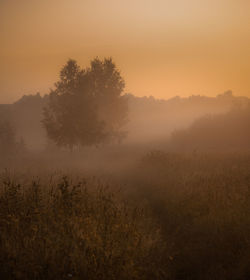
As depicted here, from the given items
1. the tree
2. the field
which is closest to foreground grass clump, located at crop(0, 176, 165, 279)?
the field

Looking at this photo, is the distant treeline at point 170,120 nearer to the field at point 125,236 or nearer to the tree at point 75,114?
the tree at point 75,114

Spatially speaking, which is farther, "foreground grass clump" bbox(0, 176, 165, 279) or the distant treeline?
the distant treeline

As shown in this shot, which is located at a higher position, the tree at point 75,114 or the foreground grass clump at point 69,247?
the tree at point 75,114

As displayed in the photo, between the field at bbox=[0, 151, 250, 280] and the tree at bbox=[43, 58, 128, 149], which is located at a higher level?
the tree at bbox=[43, 58, 128, 149]

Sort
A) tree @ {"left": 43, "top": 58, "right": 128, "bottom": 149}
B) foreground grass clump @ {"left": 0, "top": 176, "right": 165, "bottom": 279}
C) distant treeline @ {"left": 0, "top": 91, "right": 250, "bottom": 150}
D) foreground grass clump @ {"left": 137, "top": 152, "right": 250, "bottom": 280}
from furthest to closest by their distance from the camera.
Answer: distant treeline @ {"left": 0, "top": 91, "right": 250, "bottom": 150}
tree @ {"left": 43, "top": 58, "right": 128, "bottom": 149}
foreground grass clump @ {"left": 137, "top": 152, "right": 250, "bottom": 280}
foreground grass clump @ {"left": 0, "top": 176, "right": 165, "bottom": 279}

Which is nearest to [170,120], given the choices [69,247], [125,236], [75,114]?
[75,114]

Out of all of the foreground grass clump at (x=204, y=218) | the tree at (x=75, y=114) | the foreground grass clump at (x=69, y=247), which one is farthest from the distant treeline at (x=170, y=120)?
the foreground grass clump at (x=69, y=247)

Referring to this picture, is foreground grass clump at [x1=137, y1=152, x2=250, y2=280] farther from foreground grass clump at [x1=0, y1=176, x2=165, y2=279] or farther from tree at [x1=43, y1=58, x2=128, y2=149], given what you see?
tree at [x1=43, y1=58, x2=128, y2=149]

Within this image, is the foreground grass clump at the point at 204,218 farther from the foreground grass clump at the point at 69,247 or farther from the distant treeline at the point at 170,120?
the distant treeline at the point at 170,120

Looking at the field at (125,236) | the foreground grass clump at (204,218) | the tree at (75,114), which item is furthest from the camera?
the tree at (75,114)

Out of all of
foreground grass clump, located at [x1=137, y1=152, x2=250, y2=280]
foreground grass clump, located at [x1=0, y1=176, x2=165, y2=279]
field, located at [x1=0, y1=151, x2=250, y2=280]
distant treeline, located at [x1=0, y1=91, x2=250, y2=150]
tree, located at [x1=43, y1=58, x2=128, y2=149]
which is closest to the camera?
foreground grass clump, located at [x1=0, y1=176, x2=165, y2=279]

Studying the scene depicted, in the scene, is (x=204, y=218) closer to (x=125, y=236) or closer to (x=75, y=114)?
(x=125, y=236)

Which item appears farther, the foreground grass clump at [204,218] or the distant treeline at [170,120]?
the distant treeline at [170,120]

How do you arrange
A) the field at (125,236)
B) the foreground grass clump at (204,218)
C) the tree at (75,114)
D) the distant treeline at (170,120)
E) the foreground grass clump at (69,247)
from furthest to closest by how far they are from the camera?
the distant treeline at (170,120) < the tree at (75,114) < the foreground grass clump at (204,218) < the field at (125,236) < the foreground grass clump at (69,247)
